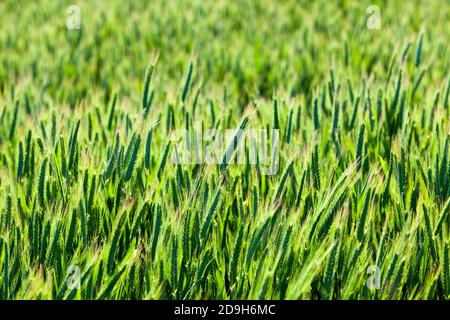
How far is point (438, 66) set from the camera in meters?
2.59

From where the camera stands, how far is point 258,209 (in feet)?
4.09

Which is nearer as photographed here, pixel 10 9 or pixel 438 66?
pixel 438 66

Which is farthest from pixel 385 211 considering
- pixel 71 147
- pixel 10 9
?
pixel 10 9

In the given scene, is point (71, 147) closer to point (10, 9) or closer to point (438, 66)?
point (438, 66)

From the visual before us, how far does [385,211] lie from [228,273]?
36cm

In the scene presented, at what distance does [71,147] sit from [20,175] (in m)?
0.16

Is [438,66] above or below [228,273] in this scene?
above

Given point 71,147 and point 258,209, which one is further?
point 71,147

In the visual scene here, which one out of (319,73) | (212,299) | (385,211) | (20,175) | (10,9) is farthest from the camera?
(10,9)

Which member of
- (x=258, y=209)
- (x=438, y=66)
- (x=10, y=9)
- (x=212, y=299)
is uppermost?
(x=10, y=9)

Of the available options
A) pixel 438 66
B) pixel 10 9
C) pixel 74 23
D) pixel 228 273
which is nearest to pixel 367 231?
pixel 228 273

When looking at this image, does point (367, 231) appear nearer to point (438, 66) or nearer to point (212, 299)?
point (212, 299)

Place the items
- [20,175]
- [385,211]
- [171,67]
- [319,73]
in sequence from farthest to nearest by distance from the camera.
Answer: [171,67] < [319,73] < [20,175] < [385,211]

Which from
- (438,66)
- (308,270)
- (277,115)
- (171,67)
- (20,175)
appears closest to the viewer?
(308,270)
